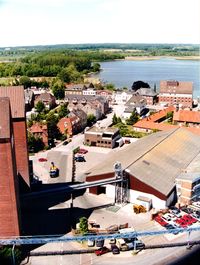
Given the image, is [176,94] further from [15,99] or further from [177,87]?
[15,99]

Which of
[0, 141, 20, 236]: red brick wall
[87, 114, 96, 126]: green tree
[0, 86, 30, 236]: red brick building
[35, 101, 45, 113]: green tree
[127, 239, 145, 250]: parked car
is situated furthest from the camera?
[35, 101, 45, 113]: green tree

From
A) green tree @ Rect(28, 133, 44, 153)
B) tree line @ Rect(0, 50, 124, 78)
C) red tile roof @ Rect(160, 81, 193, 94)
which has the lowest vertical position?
green tree @ Rect(28, 133, 44, 153)

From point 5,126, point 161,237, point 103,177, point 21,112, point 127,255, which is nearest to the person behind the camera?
point 5,126

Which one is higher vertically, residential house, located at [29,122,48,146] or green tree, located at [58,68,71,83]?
green tree, located at [58,68,71,83]

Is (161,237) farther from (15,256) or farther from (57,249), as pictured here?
(15,256)

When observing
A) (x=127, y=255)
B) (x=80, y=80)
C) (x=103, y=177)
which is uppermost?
(x=80, y=80)

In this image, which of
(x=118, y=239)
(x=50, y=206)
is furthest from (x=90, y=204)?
(x=118, y=239)

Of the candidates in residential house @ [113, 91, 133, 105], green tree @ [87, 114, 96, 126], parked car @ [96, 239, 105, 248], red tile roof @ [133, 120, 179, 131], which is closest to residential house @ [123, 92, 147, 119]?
green tree @ [87, 114, 96, 126]

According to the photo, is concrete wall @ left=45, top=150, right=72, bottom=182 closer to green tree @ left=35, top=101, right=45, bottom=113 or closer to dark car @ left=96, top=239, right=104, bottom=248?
dark car @ left=96, top=239, right=104, bottom=248
